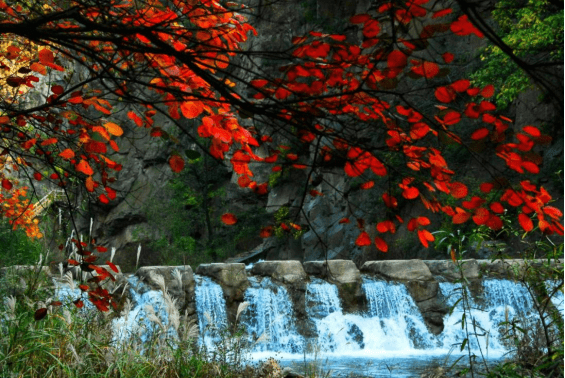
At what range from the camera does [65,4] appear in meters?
3.59

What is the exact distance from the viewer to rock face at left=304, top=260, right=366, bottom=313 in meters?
10.4

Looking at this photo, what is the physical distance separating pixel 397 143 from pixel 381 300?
8.62 meters

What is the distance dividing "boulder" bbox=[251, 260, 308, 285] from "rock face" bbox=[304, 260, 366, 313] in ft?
0.95

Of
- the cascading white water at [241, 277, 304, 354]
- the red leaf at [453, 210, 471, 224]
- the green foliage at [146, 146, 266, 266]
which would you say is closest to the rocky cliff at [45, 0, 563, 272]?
the green foliage at [146, 146, 266, 266]

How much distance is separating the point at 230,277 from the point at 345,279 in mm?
2235

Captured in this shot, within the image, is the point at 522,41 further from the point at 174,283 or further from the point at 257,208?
the point at 257,208

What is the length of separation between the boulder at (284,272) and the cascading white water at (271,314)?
0.18 m

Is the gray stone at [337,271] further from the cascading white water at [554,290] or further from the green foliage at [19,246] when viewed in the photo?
the green foliage at [19,246]

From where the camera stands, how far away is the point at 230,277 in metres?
10.6

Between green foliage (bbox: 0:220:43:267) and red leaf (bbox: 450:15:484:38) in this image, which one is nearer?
red leaf (bbox: 450:15:484:38)

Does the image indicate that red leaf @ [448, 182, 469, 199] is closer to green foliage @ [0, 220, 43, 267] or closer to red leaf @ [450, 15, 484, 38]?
red leaf @ [450, 15, 484, 38]

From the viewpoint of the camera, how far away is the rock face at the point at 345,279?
10422 mm

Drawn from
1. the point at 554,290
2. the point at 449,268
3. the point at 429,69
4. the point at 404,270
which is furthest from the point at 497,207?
the point at 449,268

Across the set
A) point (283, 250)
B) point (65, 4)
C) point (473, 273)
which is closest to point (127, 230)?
point (283, 250)
